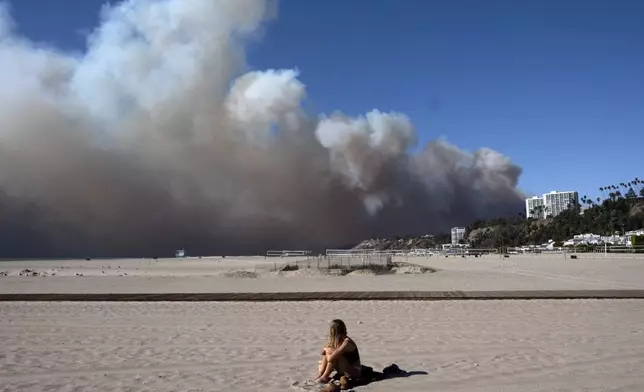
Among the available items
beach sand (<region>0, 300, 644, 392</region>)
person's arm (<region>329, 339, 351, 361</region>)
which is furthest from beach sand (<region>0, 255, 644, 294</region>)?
person's arm (<region>329, 339, 351, 361</region>)

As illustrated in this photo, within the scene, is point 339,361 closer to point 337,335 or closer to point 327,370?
point 327,370

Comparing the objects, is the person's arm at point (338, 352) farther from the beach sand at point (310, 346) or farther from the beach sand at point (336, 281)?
the beach sand at point (336, 281)

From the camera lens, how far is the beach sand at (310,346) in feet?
30.0

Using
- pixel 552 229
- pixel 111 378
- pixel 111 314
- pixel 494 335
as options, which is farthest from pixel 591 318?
pixel 552 229

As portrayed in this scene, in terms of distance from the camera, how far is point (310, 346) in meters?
12.5

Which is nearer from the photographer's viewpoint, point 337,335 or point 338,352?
point 338,352

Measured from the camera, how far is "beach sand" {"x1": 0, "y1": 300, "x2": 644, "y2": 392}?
30.0 ft

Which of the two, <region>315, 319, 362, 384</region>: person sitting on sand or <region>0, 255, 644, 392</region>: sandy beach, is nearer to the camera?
<region>315, 319, 362, 384</region>: person sitting on sand

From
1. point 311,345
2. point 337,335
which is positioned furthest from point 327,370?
point 311,345

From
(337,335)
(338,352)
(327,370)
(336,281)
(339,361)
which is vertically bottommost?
(336,281)

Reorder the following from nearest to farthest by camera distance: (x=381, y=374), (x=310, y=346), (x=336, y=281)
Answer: (x=381, y=374) → (x=310, y=346) → (x=336, y=281)

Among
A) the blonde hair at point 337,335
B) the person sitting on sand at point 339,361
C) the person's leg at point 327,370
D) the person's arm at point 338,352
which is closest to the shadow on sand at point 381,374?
the person sitting on sand at point 339,361

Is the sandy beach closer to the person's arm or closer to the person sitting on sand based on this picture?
the person sitting on sand

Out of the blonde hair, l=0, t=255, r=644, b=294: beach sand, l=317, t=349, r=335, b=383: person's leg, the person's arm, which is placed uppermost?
the blonde hair
